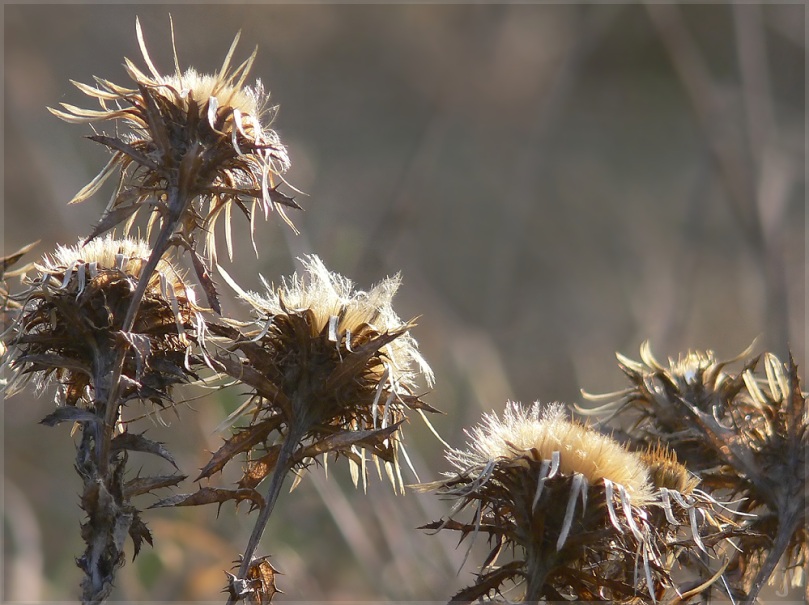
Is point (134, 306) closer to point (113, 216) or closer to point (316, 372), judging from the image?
point (113, 216)

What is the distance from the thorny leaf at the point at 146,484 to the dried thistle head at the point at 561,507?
425mm

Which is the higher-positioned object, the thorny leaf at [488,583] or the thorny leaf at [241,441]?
the thorny leaf at [241,441]

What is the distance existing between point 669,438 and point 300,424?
75 cm

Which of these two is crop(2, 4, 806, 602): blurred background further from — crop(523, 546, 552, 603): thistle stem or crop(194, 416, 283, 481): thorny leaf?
crop(523, 546, 552, 603): thistle stem

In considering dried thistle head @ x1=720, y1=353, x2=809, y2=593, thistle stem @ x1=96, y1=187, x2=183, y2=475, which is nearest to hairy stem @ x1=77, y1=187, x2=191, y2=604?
thistle stem @ x1=96, y1=187, x2=183, y2=475

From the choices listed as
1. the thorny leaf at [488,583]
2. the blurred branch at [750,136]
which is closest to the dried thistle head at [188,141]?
the thorny leaf at [488,583]

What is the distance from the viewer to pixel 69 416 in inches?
54.2

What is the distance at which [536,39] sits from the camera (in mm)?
18609

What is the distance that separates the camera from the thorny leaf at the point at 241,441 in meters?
1.38

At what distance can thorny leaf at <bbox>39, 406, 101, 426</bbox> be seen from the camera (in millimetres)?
1373

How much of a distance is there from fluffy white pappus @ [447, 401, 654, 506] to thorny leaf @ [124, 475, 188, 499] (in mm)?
463

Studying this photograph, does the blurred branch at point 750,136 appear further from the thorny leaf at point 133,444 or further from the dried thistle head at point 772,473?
the thorny leaf at point 133,444

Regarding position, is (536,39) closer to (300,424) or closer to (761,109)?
(761,109)

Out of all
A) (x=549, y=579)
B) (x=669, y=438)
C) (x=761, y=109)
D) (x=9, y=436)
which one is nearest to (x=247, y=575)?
(x=549, y=579)
